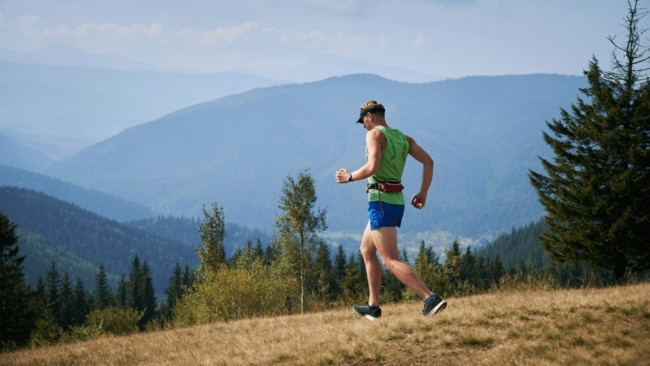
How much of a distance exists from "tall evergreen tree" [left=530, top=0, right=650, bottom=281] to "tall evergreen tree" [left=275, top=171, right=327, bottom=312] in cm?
1803

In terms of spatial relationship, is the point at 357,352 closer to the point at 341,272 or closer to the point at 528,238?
the point at 341,272

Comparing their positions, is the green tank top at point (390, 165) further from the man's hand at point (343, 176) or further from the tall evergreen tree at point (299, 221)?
the tall evergreen tree at point (299, 221)

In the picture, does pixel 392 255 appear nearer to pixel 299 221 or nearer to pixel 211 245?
pixel 299 221

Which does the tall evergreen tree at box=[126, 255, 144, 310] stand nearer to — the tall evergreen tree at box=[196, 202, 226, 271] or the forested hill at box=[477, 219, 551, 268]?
the tall evergreen tree at box=[196, 202, 226, 271]

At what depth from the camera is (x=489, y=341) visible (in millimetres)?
Result: 6750

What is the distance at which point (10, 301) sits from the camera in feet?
141

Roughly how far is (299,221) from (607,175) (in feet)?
69.4

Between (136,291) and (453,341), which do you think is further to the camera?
(136,291)

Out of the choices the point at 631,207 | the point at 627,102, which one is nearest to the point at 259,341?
the point at 631,207

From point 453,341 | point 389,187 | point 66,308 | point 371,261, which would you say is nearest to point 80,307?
point 66,308

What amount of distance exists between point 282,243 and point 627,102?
27.3 meters

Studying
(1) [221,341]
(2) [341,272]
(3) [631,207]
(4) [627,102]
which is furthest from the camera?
(2) [341,272]

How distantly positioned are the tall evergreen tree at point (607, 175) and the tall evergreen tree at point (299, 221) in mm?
18032

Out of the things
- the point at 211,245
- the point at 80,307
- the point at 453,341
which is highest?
the point at 211,245
